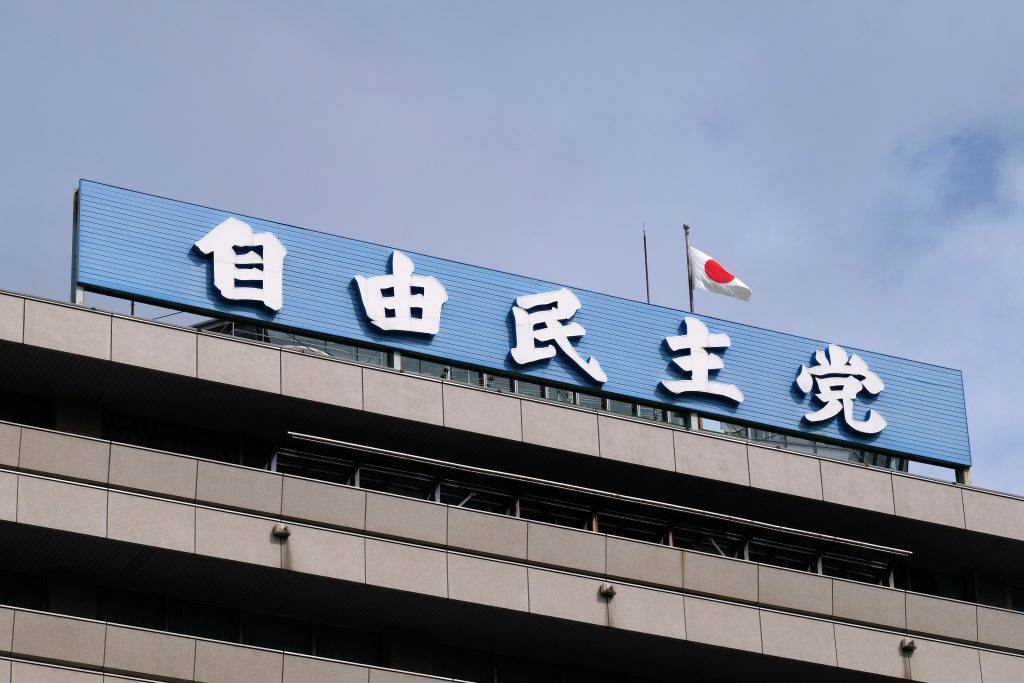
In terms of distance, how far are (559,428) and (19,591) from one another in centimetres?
1240

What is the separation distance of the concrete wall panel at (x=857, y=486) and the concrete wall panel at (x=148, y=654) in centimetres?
1629

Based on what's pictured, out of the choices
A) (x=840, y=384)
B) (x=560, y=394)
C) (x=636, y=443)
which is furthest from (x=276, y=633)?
(x=840, y=384)

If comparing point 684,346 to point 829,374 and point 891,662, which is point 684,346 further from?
point 891,662

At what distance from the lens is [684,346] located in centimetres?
5316

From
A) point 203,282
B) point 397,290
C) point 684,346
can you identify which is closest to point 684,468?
point 684,346

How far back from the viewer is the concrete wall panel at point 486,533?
47.3m

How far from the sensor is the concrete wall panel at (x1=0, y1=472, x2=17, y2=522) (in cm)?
4334

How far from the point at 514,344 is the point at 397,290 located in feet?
9.78

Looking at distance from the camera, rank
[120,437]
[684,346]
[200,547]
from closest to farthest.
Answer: [200,547] < [120,437] < [684,346]

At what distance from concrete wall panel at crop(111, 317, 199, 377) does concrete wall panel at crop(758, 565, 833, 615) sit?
45.0 ft

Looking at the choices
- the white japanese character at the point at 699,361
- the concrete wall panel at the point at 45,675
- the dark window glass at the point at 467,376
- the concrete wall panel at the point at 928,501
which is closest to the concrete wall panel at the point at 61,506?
the concrete wall panel at the point at 45,675

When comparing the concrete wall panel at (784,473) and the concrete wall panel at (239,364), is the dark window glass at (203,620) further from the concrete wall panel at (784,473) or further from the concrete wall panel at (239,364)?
the concrete wall panel at (784,473)

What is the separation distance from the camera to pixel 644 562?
49.1m

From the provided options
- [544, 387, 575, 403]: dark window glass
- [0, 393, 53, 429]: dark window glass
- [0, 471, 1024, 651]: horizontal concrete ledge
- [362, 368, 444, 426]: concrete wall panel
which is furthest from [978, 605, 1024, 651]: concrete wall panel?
[0, 393, 53, 429]: dark window glass
